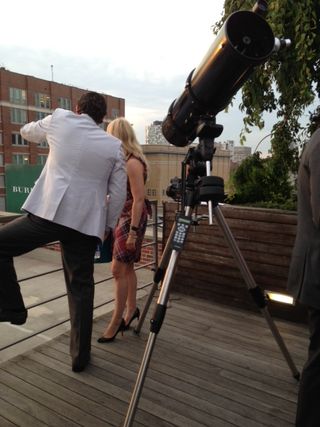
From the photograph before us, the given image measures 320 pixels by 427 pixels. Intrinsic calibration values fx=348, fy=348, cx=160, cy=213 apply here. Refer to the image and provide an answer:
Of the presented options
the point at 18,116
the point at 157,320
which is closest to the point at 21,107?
the point at 18,116

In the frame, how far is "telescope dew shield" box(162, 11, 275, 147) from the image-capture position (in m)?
1.42

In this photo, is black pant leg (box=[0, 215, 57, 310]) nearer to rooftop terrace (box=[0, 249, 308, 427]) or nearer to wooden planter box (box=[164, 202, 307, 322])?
rooftop terrace (box=[0, 249, 308, 427])

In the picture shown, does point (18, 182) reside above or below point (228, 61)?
below

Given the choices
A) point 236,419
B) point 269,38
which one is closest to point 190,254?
point 236,419

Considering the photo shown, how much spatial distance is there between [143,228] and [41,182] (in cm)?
83

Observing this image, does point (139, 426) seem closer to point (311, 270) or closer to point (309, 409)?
point (309, 409)

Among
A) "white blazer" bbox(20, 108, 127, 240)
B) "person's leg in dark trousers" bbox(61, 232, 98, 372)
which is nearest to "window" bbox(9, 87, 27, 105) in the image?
"white blazer" bbox(20, 108, 127, 240)

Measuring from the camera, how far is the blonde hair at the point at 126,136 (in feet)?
7.58

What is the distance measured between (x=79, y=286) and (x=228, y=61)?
56.1 inches

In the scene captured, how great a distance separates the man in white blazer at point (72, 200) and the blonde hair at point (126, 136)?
0.28 m

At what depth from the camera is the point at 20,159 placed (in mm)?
38875

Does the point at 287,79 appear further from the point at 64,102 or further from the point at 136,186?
the point at 64,102

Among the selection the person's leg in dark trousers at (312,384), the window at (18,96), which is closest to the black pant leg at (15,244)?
the person's leg in dark trousers at (312,384)

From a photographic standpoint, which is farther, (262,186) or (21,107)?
(21,107)
